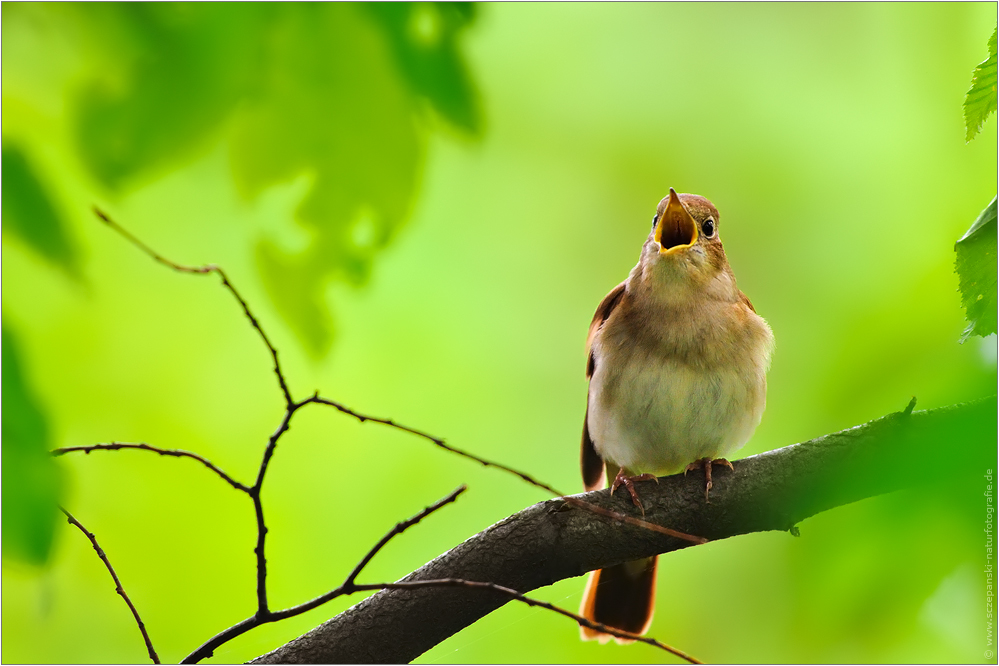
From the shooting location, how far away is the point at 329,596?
1.39 meters

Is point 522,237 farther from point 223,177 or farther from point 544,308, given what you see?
point 223,177

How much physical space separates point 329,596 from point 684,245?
6.31ft

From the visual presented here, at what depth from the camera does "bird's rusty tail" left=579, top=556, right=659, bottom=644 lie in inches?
129

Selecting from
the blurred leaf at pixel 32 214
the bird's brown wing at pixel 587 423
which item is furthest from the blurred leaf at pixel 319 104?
the bird's brown wing at pixel 587 423

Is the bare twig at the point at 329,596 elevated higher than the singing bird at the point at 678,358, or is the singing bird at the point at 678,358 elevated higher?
the singing bird at the point at 678,358

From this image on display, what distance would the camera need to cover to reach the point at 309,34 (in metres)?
1.53

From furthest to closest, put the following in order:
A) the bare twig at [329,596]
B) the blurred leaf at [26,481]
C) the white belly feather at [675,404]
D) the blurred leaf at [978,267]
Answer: the white belly feather at [675,404], the bare twig at [329,596], the blurred leaf at [978,267], the blurred leaf at [26,481]

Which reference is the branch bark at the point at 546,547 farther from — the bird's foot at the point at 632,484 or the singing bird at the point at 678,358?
the singing bird at the point at 678,358

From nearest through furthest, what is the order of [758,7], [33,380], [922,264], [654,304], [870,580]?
[33,380]
[870,580]
[654,304]
[922,264]
[758,7]

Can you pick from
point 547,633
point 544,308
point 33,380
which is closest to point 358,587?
point 33,380

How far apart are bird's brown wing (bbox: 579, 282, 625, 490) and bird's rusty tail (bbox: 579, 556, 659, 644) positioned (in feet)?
1.16

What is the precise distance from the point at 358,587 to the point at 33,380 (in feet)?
1.89

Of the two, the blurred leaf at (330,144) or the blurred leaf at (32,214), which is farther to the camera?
the blurred leaf at (330,144)

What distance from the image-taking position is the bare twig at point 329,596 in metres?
1.37
